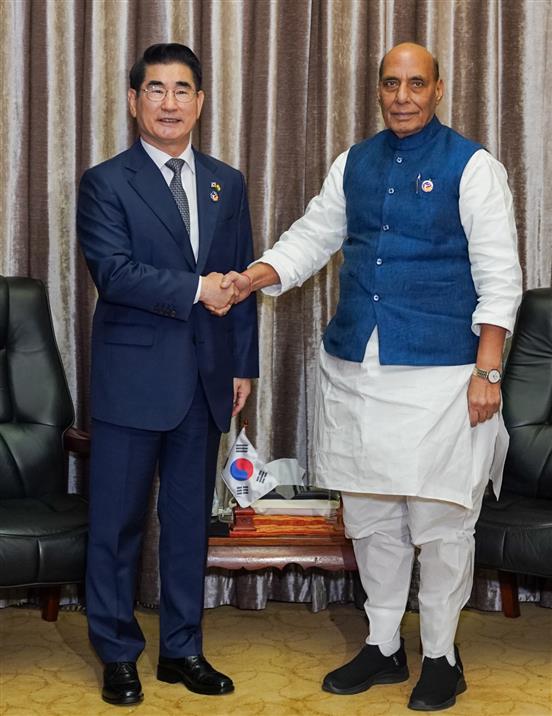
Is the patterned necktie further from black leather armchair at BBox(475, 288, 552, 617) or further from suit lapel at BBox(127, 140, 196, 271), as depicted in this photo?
black leather armchair at BBox(475, 288, 552, 617)

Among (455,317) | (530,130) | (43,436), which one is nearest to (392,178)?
(455,317)

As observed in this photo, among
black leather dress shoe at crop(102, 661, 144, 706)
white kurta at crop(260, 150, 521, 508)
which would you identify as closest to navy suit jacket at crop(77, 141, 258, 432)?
white kurta at crop(260, 150, 521, 508)

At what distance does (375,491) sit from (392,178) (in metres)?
0.80

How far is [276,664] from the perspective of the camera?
3.05 metres

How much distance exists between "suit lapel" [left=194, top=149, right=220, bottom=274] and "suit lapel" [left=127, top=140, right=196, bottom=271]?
0.03 m

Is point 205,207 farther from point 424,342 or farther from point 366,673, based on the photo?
point 366,673

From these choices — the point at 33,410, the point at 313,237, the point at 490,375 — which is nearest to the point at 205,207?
the point at 313,237

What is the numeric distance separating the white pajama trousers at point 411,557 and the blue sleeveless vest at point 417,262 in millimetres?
397

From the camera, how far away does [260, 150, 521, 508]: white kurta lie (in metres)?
2.62

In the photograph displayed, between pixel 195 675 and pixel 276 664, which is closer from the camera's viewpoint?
pixel 195 675

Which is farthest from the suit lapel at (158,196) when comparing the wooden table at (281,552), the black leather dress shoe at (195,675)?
the black leather dress shoe at (195,675)

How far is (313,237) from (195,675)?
4.01ft

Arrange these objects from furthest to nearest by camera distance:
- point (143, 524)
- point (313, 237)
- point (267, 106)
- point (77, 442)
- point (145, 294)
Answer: point (267, 106) → point (77, 442) → point (313, 237) → point (143, 524) → point (145, 294)

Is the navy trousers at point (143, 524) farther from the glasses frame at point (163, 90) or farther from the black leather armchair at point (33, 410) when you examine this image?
the glasses frame at point (163, 90)
